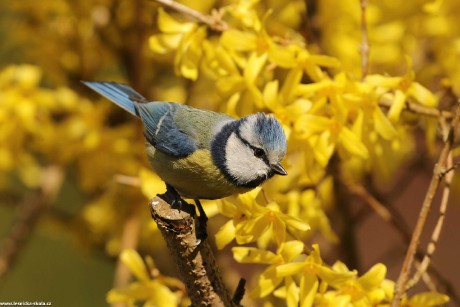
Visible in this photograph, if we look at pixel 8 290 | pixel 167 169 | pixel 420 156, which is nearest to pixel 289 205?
pixel 167 169

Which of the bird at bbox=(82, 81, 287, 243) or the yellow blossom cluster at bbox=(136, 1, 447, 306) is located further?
the bird at bbox=(82, 81, 287, 243)

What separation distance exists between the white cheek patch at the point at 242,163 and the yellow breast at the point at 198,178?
30mm

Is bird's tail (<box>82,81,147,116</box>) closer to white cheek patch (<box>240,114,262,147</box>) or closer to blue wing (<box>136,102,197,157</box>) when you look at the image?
blue wing (<box>136,102,197,157</box>)

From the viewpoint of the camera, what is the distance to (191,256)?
1418 mm

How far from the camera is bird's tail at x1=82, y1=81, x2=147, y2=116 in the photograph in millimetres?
2039

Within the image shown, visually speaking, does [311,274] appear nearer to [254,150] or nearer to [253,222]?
[253,222]

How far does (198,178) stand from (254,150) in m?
0.14

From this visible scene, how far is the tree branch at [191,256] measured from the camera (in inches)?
55.6

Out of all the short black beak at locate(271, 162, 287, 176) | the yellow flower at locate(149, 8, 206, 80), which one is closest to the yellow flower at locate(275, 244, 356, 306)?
the short black beak at locate(271, 162, 287, 176)

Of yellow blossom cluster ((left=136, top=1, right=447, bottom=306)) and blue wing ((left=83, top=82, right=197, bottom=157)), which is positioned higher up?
yellow blossom cluster ((left=136, top=1, right=447, bottom=306))

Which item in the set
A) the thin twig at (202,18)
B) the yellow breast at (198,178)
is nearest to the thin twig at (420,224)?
the yellow breast at (198,178)

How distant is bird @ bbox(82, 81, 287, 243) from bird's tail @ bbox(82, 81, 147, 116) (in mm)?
104

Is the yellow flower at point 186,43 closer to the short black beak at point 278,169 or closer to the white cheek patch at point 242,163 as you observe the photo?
the white cheek patch at point 242,163

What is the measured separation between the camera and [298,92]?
1618 mm
